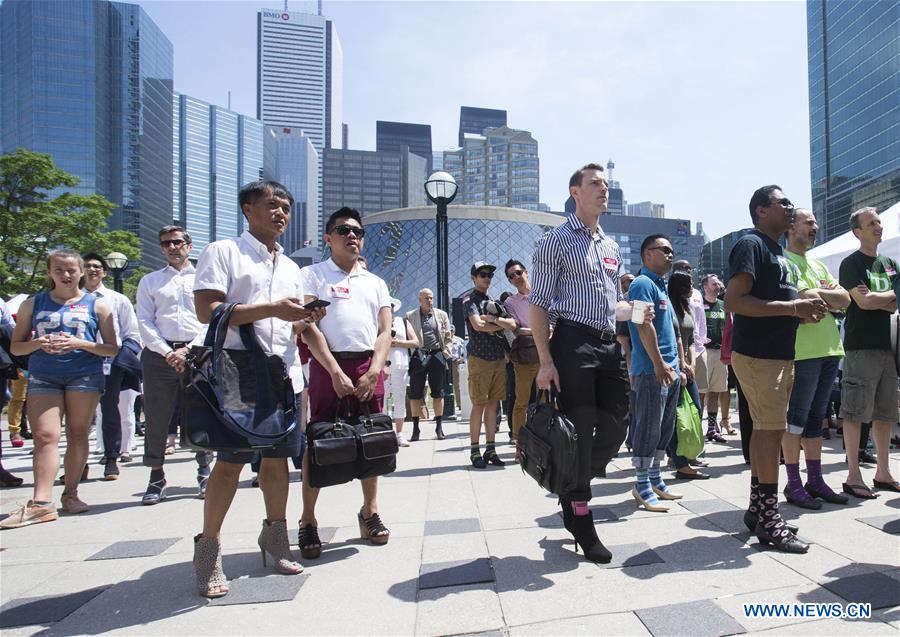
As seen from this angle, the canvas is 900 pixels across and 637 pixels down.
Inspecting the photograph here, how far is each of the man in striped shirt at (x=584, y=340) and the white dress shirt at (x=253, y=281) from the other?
1288 mm

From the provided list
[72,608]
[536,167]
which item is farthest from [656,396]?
[536,167]

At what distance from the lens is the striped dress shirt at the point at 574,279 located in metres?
2.99

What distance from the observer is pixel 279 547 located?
2.82 m

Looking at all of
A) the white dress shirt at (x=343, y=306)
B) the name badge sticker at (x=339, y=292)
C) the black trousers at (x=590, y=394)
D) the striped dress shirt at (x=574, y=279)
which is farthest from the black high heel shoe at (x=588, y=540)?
the name badge sticker at (x=339, y=292)

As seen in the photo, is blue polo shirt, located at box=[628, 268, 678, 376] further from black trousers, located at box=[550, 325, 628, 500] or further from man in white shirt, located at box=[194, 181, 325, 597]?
man in white shirt, located at box=[194, 181, 325, 597]

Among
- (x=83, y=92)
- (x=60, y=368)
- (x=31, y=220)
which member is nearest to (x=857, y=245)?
(x=60, y=368)

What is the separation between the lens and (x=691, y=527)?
3.30m

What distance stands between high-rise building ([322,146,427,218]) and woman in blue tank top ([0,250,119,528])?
164 m

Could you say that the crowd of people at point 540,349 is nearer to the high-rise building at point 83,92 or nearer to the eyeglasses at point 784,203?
the eyeglasses at point 784,203

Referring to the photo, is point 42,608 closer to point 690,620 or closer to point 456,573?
point 456,573

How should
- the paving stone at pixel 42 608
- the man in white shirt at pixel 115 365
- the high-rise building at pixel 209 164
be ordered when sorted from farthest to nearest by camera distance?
1. the high-rise building at pixel 209 164
2. the man in white shirt at pixel 115 365
3. the paving stone at pixel 42 608

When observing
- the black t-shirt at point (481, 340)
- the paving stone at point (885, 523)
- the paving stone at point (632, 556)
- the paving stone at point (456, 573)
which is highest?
the black t-shirt at point (481, 340)

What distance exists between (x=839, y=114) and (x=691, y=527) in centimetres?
11817

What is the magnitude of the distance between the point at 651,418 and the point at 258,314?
2817 millimetres
